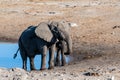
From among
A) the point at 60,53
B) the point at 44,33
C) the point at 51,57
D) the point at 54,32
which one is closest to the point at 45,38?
the point at 44,33

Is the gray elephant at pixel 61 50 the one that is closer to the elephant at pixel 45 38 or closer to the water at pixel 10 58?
the elephant at pixel 45 38

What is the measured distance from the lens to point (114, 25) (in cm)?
2536

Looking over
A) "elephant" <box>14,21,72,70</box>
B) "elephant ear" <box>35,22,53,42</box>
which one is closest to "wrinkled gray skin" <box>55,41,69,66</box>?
"elephant" <box>14,21,72,70</box>

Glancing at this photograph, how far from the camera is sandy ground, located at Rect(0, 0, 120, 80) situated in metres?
13.4

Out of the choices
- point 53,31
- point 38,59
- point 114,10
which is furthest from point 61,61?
point 114,10

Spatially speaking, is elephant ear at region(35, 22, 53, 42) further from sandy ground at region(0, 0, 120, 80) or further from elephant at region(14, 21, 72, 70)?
sandy ground at region(0, 0, 120, 80)

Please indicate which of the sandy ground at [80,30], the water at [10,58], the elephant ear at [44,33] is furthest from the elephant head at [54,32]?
the water at [10,58]

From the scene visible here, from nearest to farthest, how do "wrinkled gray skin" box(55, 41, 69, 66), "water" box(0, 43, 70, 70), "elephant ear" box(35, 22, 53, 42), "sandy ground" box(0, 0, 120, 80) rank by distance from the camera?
"sandy ground" box(0, 0, 120, 80) < "elephant ear" box(35, 22, 53, 42) < "wrinkled gray skin" box(55, 41, 69, 66) < "water" box(0, 43, 70, 70)

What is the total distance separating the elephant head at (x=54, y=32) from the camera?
50.7ft

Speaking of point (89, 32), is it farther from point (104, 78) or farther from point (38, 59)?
point (104, 78)

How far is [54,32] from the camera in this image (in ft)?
51.4

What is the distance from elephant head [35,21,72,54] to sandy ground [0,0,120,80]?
2.22 ft

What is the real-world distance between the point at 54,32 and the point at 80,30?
8997mm

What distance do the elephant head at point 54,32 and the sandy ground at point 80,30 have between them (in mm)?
675
